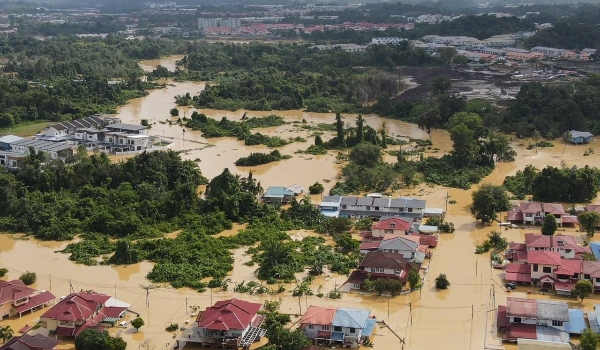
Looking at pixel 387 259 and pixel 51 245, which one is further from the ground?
pixel 387 259

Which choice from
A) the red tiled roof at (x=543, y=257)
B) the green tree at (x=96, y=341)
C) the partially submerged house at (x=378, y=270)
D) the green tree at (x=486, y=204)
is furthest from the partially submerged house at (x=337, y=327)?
the green tree at (x=486, y=204)

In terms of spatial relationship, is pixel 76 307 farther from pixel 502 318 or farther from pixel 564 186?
pixel 564 186

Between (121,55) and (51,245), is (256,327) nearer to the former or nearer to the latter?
(51,245)

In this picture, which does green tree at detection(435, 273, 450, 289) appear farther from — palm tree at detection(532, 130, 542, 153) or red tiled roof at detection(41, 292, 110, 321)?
palm tree at detection(532, 130, 542, 153)

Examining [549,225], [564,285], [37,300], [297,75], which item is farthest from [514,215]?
[297,75]

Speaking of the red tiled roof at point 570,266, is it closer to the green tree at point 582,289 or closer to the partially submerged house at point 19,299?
the green tree at point 582,289

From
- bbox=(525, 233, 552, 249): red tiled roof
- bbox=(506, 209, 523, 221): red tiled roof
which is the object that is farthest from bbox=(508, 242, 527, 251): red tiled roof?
bbox=(506, 209, 523, 221): red tiled roof

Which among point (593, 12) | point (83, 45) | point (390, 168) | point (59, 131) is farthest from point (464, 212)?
point (593, 12)
